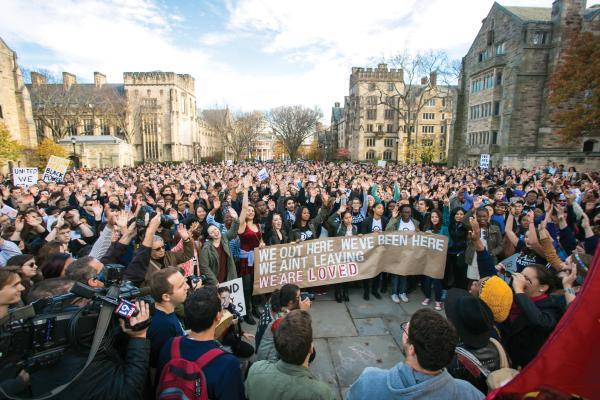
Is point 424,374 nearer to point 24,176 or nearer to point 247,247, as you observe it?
point 247,247

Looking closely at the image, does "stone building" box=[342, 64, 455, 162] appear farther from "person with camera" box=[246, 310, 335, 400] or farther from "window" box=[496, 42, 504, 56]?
"person with camera" box=[246, 310, 335, 400]

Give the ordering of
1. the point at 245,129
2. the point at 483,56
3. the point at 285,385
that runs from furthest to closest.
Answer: the point at 245,129
the point at 483,56
the point at 285,385

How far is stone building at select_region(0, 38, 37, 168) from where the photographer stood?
3206 centimetres

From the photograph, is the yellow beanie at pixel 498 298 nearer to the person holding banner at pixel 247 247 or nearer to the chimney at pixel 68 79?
the person holding banner at pixel 247 247

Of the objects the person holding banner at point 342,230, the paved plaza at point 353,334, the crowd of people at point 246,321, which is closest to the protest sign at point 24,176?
the crowd of people at point 246,321

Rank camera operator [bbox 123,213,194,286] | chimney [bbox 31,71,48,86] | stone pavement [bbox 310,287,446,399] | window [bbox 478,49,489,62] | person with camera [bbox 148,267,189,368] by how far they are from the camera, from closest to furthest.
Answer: person with camera [bbox 148,267,189,368] < camera operator [bbox 123,213,194,286] < stone pavement [bbox 310,287,446,399] < window [bbox 478,49,489,62] < chimney [bbox 31,71,48,86]

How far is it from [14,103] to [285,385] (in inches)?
1813

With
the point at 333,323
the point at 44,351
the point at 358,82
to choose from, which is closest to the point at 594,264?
the point at 44,351

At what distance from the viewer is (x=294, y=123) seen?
198 feet

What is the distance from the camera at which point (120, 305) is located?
197 cm

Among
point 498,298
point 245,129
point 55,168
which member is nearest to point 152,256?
point 498,298

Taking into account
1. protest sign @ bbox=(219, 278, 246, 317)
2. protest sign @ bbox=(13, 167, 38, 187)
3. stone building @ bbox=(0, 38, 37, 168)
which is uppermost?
stone building @ bbox=(0, 38, 37, 168)

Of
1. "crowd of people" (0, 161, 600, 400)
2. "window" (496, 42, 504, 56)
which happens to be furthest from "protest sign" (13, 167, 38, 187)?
"window" (496, 42, 504, 56)

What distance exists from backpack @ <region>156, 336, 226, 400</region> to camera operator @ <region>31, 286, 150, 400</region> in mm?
152
